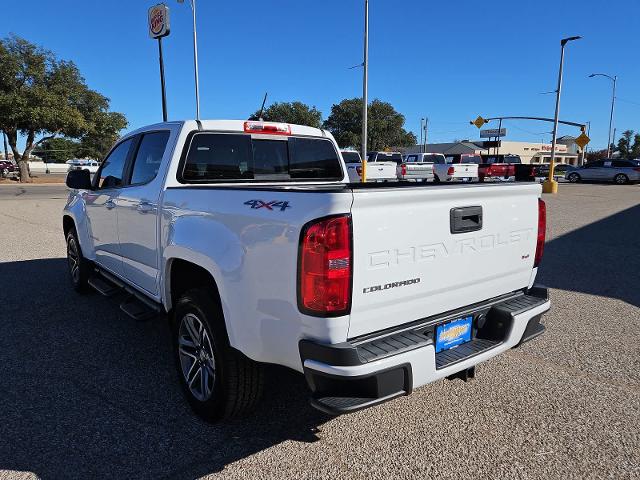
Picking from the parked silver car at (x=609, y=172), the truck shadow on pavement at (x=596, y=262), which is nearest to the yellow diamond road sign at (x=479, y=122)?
the parked silver car at (x=609, y=172)

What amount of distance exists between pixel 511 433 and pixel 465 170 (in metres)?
23.0

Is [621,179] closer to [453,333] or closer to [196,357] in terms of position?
[453,333]

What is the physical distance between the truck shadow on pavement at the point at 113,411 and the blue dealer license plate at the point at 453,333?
3.24 ft

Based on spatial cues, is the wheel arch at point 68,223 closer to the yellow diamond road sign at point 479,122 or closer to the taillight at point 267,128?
the taillight at point 267,128

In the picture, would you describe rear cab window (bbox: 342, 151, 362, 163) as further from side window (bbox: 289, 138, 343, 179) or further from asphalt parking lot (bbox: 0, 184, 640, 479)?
asphalt parking lot (bbox: 0, 184, 640, 479)

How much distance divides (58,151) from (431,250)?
4211 inches

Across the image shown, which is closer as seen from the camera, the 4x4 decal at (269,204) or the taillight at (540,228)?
the 4x4 decal at (269,204)

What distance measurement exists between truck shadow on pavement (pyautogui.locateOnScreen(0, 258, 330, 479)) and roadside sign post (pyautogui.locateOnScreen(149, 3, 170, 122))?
43.1 feet

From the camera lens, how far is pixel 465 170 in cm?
2456

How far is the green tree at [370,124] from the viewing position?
63.5m

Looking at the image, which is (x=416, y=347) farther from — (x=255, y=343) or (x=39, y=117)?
(x=39, y=117)

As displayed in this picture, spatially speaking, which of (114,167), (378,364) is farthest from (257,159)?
(378,364)

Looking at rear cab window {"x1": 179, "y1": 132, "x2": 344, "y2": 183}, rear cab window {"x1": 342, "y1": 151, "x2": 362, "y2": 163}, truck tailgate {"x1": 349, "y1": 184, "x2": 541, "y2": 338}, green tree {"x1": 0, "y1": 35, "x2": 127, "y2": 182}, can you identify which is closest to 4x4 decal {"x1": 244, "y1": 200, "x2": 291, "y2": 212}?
truck tailgate {"x1": 349, "y1": 184, "x2": 541, "y2": 338}

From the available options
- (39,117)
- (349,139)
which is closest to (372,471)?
(39,117)
